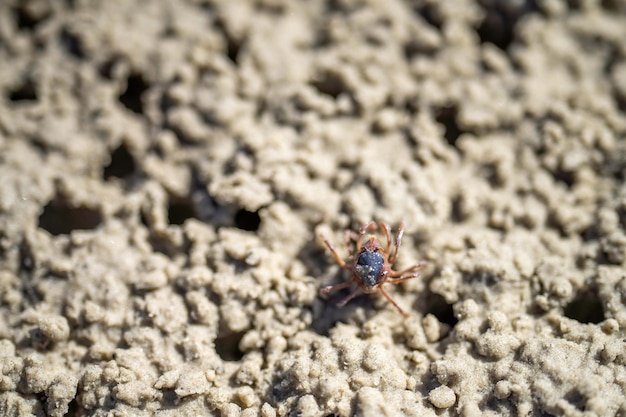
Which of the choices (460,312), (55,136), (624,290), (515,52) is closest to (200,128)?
(55,136)

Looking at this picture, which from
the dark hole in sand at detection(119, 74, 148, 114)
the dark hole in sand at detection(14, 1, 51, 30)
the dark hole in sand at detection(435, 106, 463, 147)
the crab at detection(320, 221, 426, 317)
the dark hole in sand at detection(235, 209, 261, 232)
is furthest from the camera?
the dark hole in sand at detection(14, 1, 51, 30)

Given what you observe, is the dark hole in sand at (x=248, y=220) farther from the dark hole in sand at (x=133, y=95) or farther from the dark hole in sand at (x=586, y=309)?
the dark hole in sand at (x=586, y=309)

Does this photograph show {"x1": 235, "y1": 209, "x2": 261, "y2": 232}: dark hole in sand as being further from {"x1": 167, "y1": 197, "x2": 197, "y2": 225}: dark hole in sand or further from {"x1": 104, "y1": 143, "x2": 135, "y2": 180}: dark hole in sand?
{"x1": 104, "y1": 143, "x2": 135, "y2": 180}: dark hole in sand

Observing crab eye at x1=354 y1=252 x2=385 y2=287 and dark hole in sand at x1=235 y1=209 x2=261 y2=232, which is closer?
crab eye at x1=354 y1=252 x2=385 y2=287

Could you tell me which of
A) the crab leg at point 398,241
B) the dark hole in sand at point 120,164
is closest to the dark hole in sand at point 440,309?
the crab leg at point 398,241

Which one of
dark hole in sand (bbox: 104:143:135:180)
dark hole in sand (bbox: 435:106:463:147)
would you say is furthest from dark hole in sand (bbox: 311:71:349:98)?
dark hole in sand (bbox: 104:143:135:180)

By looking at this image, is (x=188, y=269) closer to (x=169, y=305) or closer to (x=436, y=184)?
(x=169, y=305)
